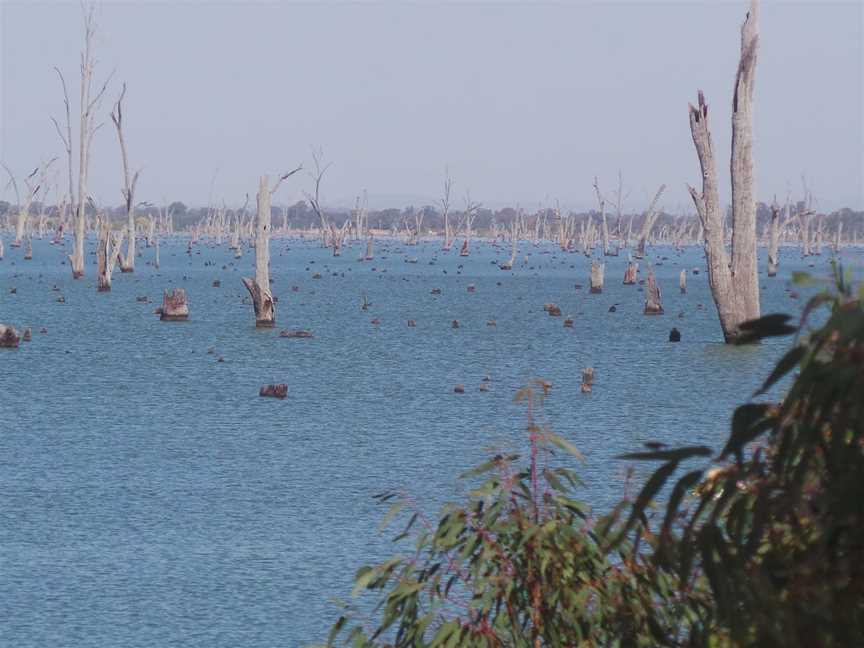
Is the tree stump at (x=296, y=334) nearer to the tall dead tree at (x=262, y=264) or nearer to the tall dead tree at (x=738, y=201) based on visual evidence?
the tall dead tree at (x=262, y=264)

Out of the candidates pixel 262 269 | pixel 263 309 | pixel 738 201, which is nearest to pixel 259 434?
pixel 738 201

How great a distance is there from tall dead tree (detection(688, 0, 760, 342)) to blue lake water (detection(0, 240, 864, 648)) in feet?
5.86

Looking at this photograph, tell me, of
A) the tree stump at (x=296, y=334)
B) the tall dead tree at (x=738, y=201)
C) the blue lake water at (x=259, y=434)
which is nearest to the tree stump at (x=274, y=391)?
the blue lake water at (x=259, y=434)

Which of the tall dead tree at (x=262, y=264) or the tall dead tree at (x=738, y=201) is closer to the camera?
the tall dead tree at (x=738, y=201)

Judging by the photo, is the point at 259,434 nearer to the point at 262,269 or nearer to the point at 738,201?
the point at 738,201

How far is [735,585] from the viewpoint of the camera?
165 inches

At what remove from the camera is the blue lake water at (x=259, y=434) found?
13.1 m

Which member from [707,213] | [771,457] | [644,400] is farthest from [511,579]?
[707,213]

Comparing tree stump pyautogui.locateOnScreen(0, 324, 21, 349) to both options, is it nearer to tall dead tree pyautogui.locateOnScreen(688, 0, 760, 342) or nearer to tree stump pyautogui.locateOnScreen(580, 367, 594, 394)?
tree stump pyautogui.locateOnScreen(580, 367, 594, 394)

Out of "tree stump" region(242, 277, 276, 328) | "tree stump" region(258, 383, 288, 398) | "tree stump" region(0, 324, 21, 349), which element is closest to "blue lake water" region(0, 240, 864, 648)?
"tree stump" region(258, 383, 288, 398)

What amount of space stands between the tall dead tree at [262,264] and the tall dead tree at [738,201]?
12.3m

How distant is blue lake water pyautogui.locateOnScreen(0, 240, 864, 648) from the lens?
42.9 ft

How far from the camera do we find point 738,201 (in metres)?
41.5

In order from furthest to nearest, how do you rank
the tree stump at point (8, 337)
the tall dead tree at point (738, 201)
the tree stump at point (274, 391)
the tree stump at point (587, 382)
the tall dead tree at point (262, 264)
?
the tall dead tree at point (262, 264) → the tree stump at point (8, 337) → the tall dead tree at point (738, 201) → the tree stump at point (587, 382) → the tree stump at point (274, 391)
